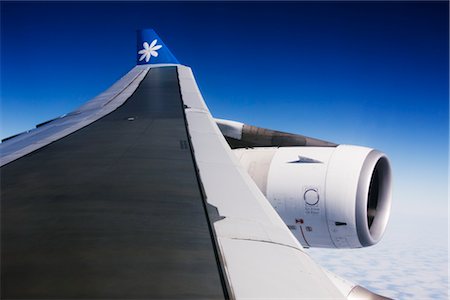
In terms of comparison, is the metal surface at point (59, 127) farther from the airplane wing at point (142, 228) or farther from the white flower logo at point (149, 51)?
the white flower logo at point (149, 51)

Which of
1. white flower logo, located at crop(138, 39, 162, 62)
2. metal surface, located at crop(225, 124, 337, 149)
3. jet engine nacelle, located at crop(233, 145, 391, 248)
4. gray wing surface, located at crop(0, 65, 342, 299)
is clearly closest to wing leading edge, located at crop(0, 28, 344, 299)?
gray wing surface, located at crop(0, 65, 342, 299)

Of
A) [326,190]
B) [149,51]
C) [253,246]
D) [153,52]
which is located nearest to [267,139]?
[326,190]

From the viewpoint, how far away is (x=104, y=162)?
7.45ft

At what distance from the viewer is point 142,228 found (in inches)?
52.1

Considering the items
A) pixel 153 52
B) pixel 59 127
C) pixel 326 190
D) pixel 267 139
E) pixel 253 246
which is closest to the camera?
pixel 253 246

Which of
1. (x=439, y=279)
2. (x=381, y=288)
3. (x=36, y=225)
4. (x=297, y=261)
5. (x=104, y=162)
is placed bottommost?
(x=439, y=279)

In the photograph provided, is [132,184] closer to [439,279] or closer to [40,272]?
[40,272]

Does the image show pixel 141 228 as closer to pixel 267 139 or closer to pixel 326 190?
pixel 326 190

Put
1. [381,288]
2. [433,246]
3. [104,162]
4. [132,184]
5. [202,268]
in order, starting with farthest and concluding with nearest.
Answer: [433,246] → [381,288] → [104,162] → [132,184] → [202,268]

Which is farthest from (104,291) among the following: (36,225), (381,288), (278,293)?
(381,288)

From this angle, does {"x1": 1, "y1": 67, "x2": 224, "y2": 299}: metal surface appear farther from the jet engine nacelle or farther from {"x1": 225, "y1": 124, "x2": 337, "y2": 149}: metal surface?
{"x1": 225, "y1": 124, "x2": 337, "y2": 149}: metal surface

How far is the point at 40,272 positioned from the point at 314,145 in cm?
463

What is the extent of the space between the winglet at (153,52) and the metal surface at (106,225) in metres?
7.66

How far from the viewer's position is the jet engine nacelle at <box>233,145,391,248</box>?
4.21 meters
